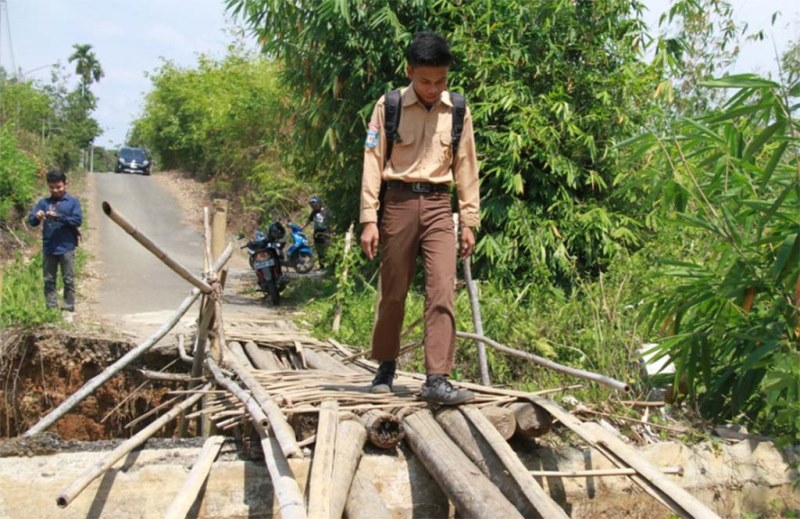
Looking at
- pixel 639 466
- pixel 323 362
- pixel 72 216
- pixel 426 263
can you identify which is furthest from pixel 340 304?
pixel 639 466

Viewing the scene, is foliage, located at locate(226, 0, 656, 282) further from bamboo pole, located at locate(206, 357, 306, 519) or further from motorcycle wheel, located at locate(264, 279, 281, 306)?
bamboo pole, located at locate(206, 357, 306, 519)

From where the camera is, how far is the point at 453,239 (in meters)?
4.24

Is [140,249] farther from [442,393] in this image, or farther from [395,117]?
[442,393]

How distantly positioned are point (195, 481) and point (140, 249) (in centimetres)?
1469

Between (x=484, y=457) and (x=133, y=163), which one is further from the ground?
(x=133, y=163)

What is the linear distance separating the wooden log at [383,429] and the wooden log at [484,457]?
211mm

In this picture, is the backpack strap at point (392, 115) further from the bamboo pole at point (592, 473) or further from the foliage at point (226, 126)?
the foliage at point (226, 126)

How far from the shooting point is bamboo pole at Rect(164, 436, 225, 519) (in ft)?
9.78

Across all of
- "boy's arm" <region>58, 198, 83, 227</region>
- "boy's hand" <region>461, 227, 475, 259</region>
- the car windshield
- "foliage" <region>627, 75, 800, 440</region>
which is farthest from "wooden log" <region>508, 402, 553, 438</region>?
the car windshield

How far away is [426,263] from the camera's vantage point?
4.20 metres

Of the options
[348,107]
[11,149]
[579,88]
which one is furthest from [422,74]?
[11,149]

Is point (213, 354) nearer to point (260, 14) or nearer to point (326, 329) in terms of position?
point (326, 329)

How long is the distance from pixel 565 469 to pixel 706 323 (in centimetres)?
138

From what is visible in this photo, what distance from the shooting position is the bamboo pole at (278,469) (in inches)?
107
